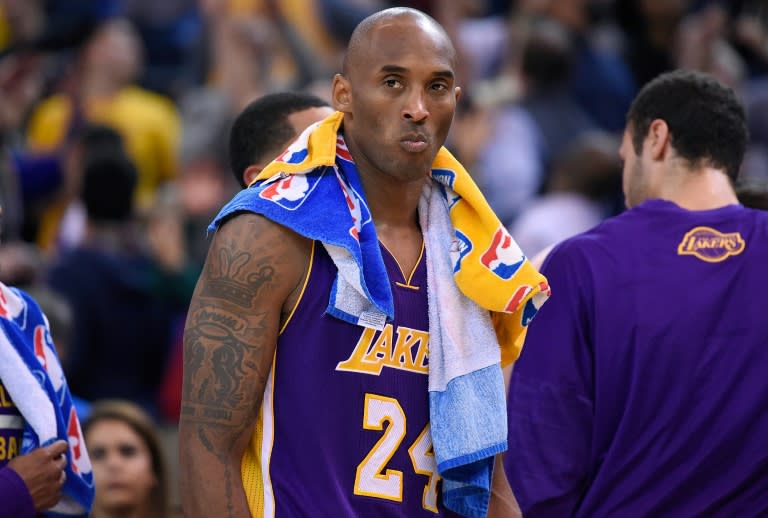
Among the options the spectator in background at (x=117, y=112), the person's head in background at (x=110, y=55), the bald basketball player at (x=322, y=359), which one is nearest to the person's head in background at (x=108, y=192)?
the spectator in background at (x=117, y=112)

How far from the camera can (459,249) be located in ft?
12.3

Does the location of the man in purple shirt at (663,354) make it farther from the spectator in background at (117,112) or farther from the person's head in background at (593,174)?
the spectator in background at (117,112)

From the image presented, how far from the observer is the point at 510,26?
32.6ft

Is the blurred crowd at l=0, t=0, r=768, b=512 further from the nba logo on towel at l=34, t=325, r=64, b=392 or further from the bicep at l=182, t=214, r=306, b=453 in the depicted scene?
the bicep at l=182, t=214, r=306, b=453

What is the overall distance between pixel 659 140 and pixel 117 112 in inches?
208

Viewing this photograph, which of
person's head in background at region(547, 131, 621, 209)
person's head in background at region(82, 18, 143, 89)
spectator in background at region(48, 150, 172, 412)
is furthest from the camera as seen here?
person's head in background at region(82, 18, 143, 89)

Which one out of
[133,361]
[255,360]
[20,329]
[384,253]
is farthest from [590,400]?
[133,361]

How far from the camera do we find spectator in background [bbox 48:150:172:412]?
22.7 feet

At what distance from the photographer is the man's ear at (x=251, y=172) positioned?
14.8 ft

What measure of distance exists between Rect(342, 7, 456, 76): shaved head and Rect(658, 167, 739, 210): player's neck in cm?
118

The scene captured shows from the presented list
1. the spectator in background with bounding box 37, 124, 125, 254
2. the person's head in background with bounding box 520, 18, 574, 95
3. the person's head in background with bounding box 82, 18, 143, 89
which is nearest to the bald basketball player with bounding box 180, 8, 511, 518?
the spectator in background with bounding box 37, 124, 125, 254

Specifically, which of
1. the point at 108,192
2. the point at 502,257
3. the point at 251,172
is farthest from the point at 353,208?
the point at 108,192

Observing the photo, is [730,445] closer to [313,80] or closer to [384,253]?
[384,253]

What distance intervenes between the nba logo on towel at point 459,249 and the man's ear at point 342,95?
1.50 ft
